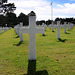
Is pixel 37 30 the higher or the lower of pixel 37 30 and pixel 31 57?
the higher

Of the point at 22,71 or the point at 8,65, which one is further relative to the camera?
the point at 8,65

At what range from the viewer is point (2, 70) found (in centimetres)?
387

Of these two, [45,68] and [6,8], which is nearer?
[45,68]

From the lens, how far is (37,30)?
4.86 m

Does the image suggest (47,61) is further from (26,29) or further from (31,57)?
(26,29)

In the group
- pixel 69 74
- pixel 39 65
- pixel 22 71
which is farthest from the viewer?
pixel 39 65

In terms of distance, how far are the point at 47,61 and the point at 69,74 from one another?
1.19m

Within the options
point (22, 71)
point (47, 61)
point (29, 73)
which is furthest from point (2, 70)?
point (47, 61)

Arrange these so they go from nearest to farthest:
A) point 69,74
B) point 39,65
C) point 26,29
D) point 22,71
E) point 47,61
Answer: point 69,74 < point 22,71 < point 39,65 < point 47,61 < point 26,29

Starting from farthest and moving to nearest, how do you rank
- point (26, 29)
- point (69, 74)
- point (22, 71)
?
point (26, 29) < point (22, 71) < point (69, 74)

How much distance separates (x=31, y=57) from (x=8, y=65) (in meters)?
0.94

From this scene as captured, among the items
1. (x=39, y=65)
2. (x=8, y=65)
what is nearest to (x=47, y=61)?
(x=39, y=65)

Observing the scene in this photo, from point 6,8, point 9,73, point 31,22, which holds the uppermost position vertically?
point 6,8

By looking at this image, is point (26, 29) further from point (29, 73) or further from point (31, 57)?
point (29, 73)
